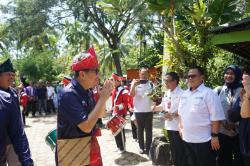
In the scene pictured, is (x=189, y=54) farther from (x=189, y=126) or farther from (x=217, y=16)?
(x=189, y=126)

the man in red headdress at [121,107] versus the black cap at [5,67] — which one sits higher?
the black cap at [5,67]

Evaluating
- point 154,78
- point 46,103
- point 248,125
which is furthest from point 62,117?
point 46,103

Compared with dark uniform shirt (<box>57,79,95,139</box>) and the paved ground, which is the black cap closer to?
dark uniform shirt (<box>57,79,95,139</box>)

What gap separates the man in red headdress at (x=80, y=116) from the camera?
2967 millimetres

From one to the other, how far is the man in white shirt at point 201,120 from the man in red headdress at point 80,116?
6.74 feet

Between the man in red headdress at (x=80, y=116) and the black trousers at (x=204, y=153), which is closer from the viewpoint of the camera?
the man in red headdress at (x=80, y=116)

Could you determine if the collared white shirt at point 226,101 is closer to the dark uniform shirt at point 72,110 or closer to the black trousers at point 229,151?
the black trousers at point 229,151

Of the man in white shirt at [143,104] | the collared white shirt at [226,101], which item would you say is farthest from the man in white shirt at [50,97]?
the collared white shirt at [226,101]

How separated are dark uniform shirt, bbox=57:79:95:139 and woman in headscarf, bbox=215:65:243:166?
8.28 feet

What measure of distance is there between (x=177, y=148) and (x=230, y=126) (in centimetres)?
118

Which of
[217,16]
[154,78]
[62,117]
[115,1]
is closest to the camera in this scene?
[62,117]

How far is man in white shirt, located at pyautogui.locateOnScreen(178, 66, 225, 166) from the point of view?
15.7ft

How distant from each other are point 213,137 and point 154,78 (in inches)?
164

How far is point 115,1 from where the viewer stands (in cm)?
1853
